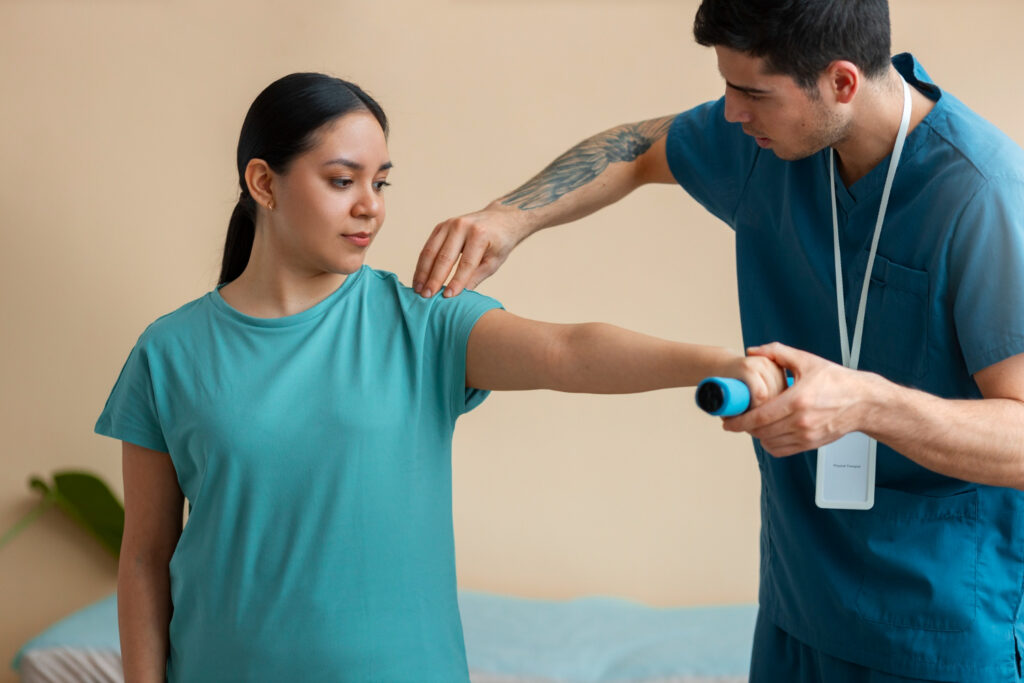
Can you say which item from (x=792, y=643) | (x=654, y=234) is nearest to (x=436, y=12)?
(x=654, y=234)

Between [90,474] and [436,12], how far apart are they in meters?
1.60

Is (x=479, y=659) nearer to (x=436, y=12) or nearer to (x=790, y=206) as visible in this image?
(x=790, y=206)

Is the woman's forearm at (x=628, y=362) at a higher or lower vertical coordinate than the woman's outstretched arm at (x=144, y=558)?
higher

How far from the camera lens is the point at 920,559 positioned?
1339 millimetres

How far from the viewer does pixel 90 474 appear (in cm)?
278

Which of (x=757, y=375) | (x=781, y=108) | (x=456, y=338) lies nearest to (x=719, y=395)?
(x=757, y=375)

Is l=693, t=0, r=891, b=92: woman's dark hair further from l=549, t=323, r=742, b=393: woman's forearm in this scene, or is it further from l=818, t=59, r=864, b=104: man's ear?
l=549, t=323, r=742, b=393: woman's forearm

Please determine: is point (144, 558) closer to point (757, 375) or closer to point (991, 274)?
point (757, 375)

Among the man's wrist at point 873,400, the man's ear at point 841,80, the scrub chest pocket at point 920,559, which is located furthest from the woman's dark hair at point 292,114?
the scrub chest pocket at point 920,559

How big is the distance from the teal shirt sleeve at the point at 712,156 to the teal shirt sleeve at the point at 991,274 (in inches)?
15.7

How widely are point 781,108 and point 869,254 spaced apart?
0.78 ft

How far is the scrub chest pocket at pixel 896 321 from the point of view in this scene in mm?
1312

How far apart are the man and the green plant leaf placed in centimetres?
176

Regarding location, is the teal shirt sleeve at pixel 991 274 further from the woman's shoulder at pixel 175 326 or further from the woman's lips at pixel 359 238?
the woman's shoulder at pixel 175 326
